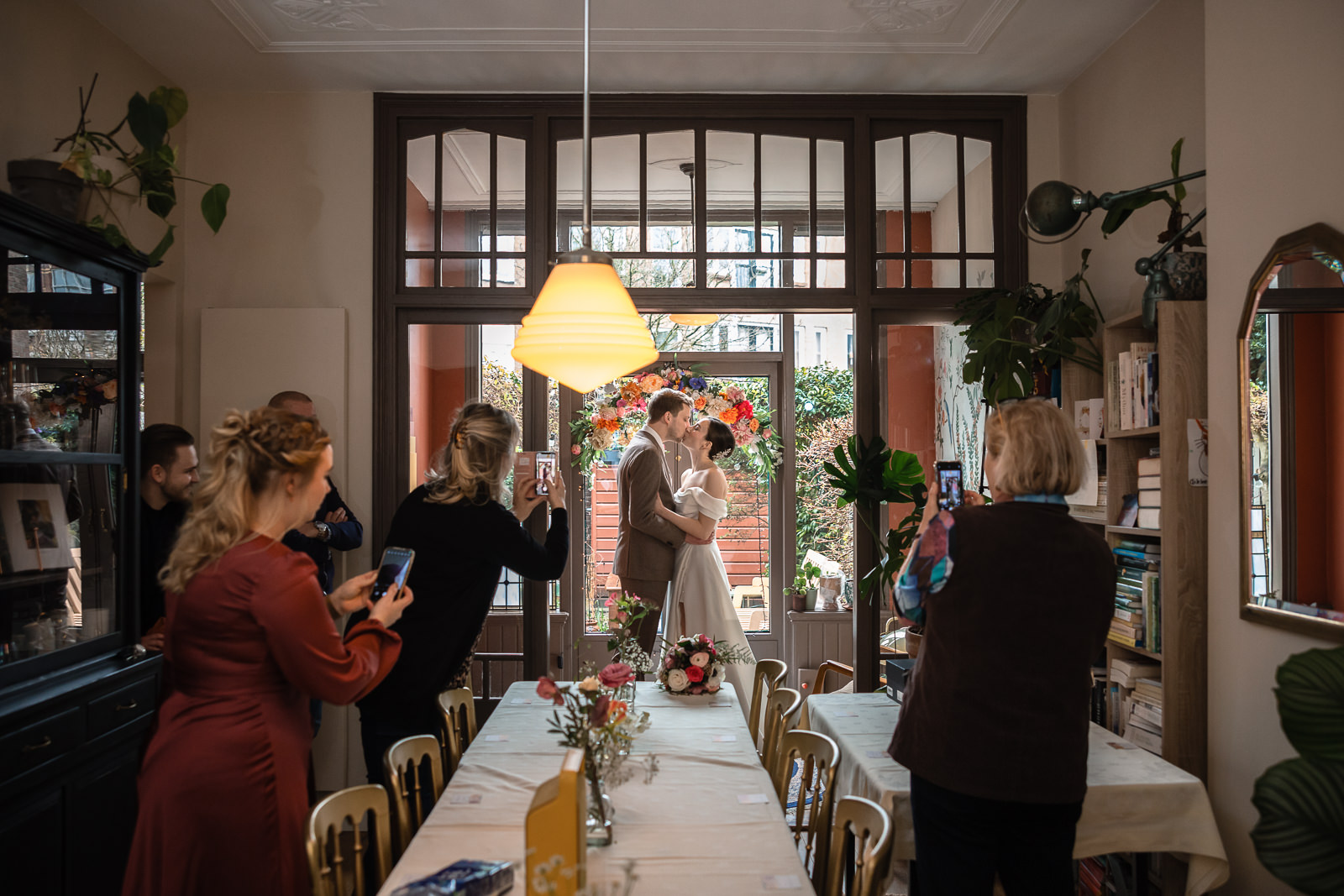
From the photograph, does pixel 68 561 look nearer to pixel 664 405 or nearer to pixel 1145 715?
pixel 664 405

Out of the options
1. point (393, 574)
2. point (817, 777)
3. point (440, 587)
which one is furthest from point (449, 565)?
point (817, 777)

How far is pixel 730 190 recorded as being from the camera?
Result: 13.9 feet

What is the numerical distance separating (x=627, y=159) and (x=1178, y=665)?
3116mm

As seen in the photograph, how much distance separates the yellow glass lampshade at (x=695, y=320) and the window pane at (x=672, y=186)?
59.6 inches

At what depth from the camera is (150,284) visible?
4.04 m

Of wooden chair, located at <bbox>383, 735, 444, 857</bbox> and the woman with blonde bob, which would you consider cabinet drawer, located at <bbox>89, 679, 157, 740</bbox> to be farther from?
the woman with blonde bob

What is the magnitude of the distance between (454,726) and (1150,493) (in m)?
2.40

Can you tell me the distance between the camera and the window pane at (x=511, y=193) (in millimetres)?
4184

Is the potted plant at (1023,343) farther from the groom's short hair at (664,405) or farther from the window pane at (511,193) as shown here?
the window pane at (511,193)

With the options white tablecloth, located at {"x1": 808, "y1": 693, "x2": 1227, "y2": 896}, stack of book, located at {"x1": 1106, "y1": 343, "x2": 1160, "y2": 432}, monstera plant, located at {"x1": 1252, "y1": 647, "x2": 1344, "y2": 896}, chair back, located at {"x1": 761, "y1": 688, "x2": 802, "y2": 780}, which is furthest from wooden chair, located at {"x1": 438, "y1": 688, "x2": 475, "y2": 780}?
stack of book, located at {"x1": 1106, "y1": 343, "x2": 1160, "y2": 432}

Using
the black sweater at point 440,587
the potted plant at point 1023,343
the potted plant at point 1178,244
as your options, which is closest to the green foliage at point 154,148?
the black sweater at point 440,587

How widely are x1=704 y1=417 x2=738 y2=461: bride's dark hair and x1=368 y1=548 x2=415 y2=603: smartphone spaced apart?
301 cm

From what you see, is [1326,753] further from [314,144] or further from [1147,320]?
[314,144]

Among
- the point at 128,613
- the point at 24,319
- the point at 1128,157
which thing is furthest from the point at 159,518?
the point at 1128,157
